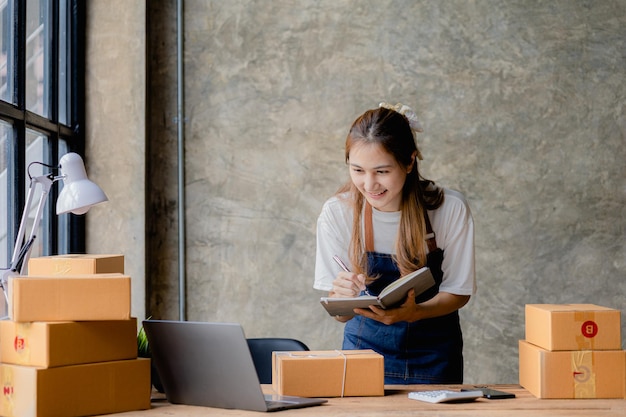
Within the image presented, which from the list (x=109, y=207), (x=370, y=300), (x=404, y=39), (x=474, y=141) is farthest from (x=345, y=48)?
(x=370, y=300)

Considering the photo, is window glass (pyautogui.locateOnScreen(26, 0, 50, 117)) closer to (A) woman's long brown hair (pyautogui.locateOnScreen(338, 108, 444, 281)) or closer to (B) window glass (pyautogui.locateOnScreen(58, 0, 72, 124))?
(B) window glass (pyautogui.locateOnScreen(58, 0, 72, 124))

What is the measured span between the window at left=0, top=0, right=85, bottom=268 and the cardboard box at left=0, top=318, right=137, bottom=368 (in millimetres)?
589

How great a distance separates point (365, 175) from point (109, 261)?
918mm

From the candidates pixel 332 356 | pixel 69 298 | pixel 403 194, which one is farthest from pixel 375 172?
pixel 69 298

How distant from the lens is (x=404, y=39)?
4328mm

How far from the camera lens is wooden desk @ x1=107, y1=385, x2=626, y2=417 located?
198 centimetres

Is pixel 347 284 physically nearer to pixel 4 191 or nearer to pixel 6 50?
pixel 4 191

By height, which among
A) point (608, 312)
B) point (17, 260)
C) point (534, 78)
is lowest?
point (608, 312)

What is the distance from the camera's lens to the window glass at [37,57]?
3.33 m

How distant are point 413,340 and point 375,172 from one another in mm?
620

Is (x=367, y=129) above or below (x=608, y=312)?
above

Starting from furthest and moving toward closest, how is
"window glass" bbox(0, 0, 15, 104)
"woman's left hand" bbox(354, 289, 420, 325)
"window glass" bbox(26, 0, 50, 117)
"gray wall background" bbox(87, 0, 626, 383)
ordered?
1. "gray wall background" bbox(87, 0, 626, 383)
2. "window glass" bbox(26, 0, 50, 117)
3. "window glass" bbox(0, 0, 15, 104)
4. "woman's left hand" bbox(354, 289, 420, 325)

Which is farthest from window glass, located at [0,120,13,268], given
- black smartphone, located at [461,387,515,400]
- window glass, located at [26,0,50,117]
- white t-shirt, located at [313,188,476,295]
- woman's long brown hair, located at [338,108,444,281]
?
black smartphone, located at [461,387,515,400]

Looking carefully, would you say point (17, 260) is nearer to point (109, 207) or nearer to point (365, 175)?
point (365, 175)
